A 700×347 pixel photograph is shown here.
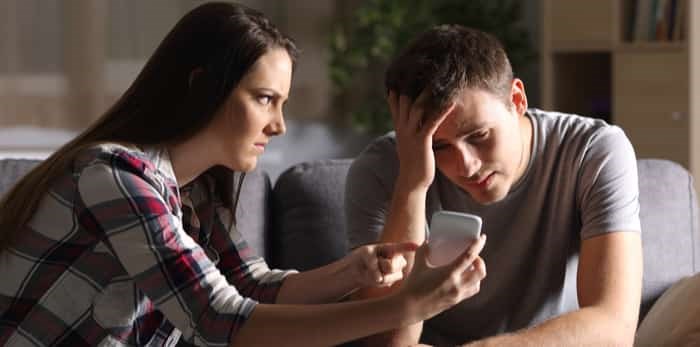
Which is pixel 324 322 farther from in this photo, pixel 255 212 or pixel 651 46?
pixel 651 46

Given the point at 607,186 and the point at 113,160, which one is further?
the point at 607,186

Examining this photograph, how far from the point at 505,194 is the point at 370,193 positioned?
253mm

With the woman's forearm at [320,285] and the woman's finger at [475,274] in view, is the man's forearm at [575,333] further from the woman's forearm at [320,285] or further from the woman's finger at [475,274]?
the woman's finger at [475,274]

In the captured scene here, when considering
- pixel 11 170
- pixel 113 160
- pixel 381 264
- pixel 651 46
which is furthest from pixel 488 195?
pixel 651 46

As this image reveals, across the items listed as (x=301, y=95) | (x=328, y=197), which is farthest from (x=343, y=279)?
(x=301, y=95)

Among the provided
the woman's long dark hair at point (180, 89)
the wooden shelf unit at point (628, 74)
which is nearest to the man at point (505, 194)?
the woman's long dark hair at point (180, 89)

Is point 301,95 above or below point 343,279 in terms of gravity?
below

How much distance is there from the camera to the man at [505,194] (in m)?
1.88

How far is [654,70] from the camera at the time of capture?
3.89m

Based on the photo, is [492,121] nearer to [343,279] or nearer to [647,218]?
[343,279]

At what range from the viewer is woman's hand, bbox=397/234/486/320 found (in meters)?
1.45

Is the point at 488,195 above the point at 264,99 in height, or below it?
below

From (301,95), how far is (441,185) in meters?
2.26

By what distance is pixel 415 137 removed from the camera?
1906 millimetres
